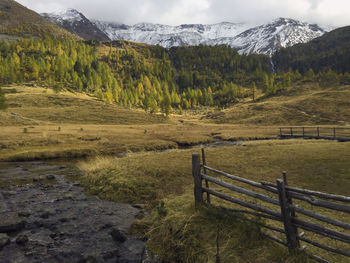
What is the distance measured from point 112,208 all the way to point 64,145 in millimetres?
A: 24494

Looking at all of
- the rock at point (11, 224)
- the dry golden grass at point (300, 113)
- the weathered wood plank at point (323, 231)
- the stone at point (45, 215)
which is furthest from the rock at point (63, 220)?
the dry golden grass at point (300, 113)

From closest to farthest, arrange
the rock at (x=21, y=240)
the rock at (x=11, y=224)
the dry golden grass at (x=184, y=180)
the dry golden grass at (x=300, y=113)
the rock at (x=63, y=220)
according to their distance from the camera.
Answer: the dry golden grass at (x=184, y=180)
the rock at (x=21, y=240)
the rock at (x=11, y=224)
the rock at (x=63, y=220)
the dry golden grass at (x=300, y=113)

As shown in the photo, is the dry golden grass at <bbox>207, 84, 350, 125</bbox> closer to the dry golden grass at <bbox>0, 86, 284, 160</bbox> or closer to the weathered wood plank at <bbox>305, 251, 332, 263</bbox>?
the dry golden grass at <bbox>0, 86, 284, 160</bbox>

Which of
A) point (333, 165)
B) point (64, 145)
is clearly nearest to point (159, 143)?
point (64, 145)

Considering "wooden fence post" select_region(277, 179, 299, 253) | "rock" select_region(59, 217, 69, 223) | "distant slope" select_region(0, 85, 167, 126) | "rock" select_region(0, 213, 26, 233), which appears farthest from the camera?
"distant slope" select_region(0, 85, 167, 126)

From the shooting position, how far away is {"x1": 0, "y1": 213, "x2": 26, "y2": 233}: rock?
9.27m

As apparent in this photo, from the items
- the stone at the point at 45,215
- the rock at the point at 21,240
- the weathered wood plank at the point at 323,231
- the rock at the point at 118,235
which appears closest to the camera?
the weathered wood plank at the point at 323,231

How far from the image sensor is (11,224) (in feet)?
31.0

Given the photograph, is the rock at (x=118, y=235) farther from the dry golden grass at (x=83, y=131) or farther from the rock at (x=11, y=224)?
the dry golden grass at (x=83, y=131)

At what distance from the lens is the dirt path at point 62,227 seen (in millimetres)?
7758

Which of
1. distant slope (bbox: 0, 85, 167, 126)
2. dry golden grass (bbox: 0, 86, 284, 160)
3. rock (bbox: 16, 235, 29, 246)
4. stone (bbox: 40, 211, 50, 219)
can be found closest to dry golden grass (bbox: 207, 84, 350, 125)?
dry golden grass (bbox: 0, 86, 284, 160)

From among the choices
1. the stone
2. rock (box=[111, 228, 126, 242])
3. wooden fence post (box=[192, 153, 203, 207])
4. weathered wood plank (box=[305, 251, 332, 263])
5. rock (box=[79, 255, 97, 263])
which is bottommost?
rock (box=[79, 255, 97, 263])

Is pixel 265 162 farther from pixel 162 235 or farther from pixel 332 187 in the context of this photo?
pixel 162 235

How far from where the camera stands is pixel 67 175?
1892cm
